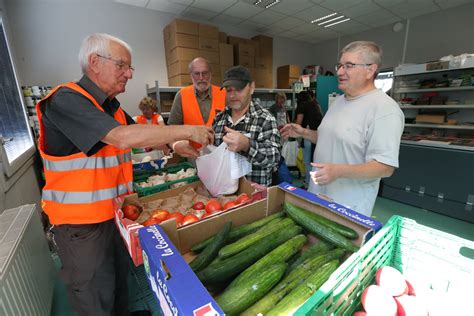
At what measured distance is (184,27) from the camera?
4.04 metres

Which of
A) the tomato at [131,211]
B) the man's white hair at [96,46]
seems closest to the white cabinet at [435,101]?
the tomato at [131,211]

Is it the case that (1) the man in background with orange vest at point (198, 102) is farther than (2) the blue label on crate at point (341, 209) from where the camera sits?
Yes

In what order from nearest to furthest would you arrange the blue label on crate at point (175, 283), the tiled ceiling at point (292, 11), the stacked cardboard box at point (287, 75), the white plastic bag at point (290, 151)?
the blue label on crate at point (175, 283), the tiled ceiling at point (292, 11), the white plastic bag at point (290, 151), the stacked cardboard box at point (287, 75)

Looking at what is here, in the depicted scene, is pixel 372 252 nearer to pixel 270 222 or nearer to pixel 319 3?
pixel 270 222

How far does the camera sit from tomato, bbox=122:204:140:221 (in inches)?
42.5

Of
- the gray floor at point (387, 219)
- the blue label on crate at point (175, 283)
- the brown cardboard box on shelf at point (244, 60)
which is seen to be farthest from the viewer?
the brown cardboard box on shelf at point (244, 60)

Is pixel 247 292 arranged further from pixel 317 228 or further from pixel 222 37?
pixel 222 37

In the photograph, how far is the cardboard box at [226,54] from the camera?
180 inches

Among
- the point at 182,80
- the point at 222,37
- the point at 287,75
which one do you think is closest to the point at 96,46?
the point at 182,80

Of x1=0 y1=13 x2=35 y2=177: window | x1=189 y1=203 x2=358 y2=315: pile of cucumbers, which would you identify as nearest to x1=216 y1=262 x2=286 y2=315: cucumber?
x1=189 y1=203 x2=358 y2=315: pile of cucumbers

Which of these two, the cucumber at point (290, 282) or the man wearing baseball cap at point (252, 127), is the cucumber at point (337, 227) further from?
the man wearing baseball cap at point (252, 127)

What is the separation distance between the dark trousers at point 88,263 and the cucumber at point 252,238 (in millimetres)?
810

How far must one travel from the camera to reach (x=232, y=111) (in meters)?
1.62

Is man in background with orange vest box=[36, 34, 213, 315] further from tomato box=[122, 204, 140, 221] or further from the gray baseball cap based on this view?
the gray baseball cap
